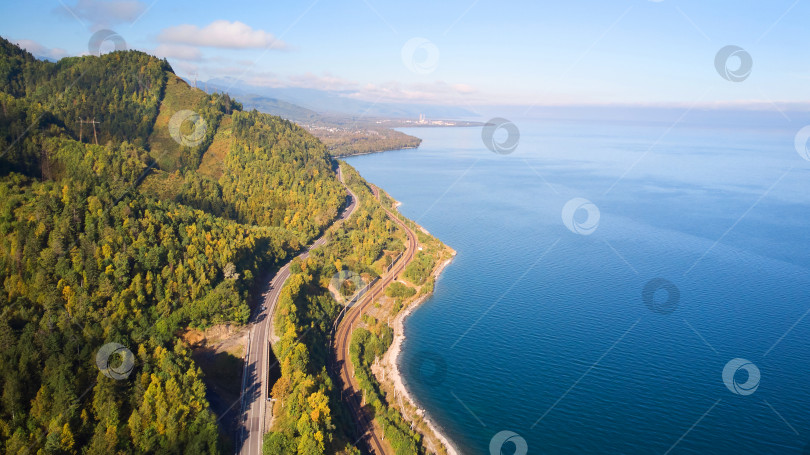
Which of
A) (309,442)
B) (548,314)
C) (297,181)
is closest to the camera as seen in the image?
(309,442)

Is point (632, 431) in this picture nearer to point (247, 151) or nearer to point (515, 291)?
point (515, 291)

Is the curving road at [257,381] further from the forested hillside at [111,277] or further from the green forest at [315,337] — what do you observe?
the forested hillside at [111,277]

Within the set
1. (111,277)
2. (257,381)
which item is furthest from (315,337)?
(111,277)

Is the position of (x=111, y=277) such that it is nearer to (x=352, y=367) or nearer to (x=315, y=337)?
(x=315, y=337)

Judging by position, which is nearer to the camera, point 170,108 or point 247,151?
point 247,151

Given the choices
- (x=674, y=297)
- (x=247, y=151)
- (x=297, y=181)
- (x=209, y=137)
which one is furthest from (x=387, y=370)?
(x=209, y=137)

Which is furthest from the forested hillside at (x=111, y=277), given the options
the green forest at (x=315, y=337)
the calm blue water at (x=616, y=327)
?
the calm blue water at (x=616, y=327)

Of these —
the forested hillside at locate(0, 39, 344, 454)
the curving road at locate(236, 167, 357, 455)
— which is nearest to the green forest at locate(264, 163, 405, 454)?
the curving road at locate(236, 167, 357, 455)
